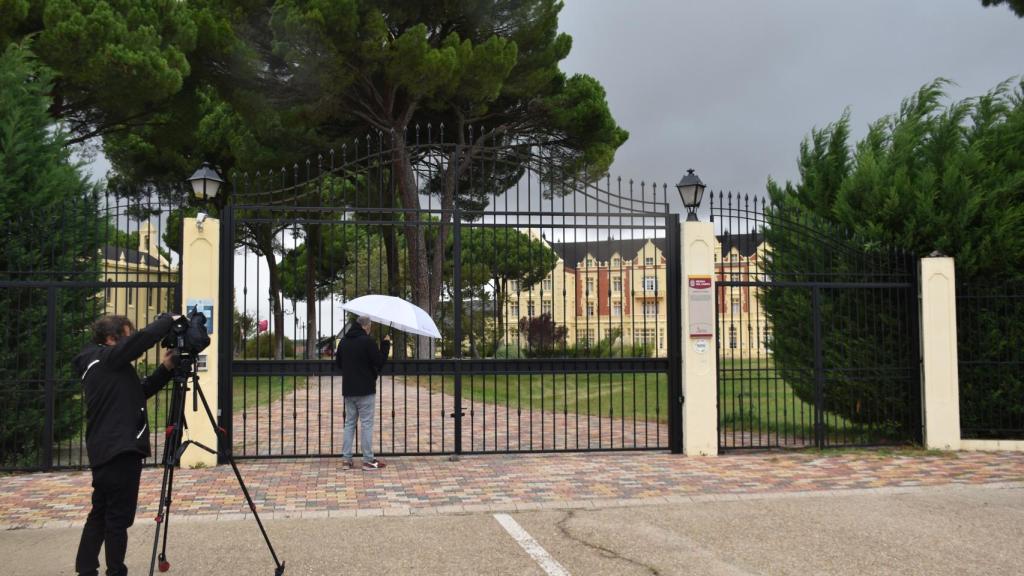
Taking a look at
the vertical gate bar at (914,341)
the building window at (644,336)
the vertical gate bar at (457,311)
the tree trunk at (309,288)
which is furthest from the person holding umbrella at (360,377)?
the vertical gate bar at (914,341)

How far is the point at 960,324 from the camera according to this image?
10562 millimetres

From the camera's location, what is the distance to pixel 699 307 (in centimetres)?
955

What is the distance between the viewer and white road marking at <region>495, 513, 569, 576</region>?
16.7 ft

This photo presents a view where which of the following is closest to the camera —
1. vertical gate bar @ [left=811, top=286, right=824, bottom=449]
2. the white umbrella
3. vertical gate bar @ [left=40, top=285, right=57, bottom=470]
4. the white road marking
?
the white road marking

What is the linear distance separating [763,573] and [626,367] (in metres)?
4.71

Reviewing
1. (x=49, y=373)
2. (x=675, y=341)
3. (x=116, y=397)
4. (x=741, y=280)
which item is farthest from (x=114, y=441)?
(x=741, y=280)

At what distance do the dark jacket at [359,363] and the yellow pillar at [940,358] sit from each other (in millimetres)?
6933

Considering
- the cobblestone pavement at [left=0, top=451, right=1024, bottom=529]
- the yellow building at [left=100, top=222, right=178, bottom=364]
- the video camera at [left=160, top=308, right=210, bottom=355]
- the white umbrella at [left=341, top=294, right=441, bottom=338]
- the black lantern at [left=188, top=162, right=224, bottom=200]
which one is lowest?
the cobblestone pavement at [left=0, top=451, right=1024, bottom=529]

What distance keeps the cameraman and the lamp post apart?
660 cm

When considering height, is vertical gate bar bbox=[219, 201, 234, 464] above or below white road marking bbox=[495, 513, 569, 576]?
above

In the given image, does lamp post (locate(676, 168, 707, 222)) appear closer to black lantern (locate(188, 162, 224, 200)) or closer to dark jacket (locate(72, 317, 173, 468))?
black lantern (locate(188, 162, 224, 200))

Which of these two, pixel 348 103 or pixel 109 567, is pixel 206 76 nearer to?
pixel 348 103

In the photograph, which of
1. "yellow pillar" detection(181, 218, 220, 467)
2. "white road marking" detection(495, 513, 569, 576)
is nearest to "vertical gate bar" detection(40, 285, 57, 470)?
"yellow pillar" detection(181, 218, 220, 467)

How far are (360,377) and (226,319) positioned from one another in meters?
1.77
